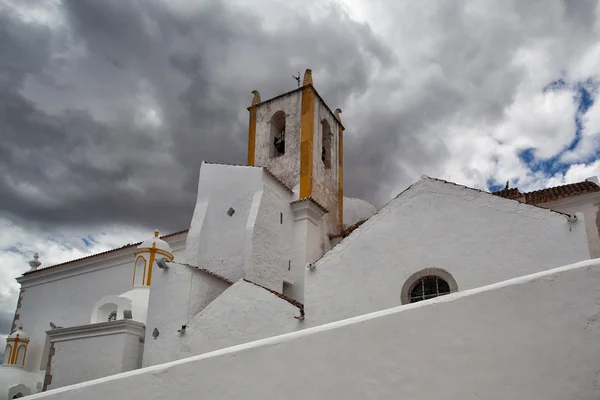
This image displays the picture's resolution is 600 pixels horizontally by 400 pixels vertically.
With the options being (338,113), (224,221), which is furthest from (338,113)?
(224,221)

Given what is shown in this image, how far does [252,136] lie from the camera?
17.5m

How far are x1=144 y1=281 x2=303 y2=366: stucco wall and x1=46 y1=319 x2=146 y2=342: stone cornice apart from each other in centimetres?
84

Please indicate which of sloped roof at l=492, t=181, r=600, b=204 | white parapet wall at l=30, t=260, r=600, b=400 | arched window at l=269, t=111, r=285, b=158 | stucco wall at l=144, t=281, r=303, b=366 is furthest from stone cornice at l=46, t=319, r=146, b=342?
sloped roof at l=492, t=181, r=600, b=204

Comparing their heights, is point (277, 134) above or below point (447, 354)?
above

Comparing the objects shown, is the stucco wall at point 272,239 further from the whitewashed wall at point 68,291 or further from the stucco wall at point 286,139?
the whitewashed wall at point 68,291

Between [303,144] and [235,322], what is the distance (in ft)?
23.0

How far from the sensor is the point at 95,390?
5715mm

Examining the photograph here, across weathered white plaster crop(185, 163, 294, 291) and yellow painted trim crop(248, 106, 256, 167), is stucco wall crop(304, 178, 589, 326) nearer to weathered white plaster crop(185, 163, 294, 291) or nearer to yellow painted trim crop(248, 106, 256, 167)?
weathered white plaster crop(185, 163, 294, 291)

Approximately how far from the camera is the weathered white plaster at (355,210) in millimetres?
17812

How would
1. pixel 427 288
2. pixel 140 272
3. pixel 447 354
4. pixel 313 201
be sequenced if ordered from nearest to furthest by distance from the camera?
pixel 447 354, pixel 427 288, pixel 140 272, pixel 313 201

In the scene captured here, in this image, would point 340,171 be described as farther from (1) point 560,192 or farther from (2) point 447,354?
(2) point 447,354

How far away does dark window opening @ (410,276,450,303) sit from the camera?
9156 millimetres

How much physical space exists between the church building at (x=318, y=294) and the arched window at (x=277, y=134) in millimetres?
124

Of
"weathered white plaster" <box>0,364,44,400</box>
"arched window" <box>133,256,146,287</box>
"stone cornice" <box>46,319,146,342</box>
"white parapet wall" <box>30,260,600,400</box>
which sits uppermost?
"arched window" <box>133,256,146,287</box>
